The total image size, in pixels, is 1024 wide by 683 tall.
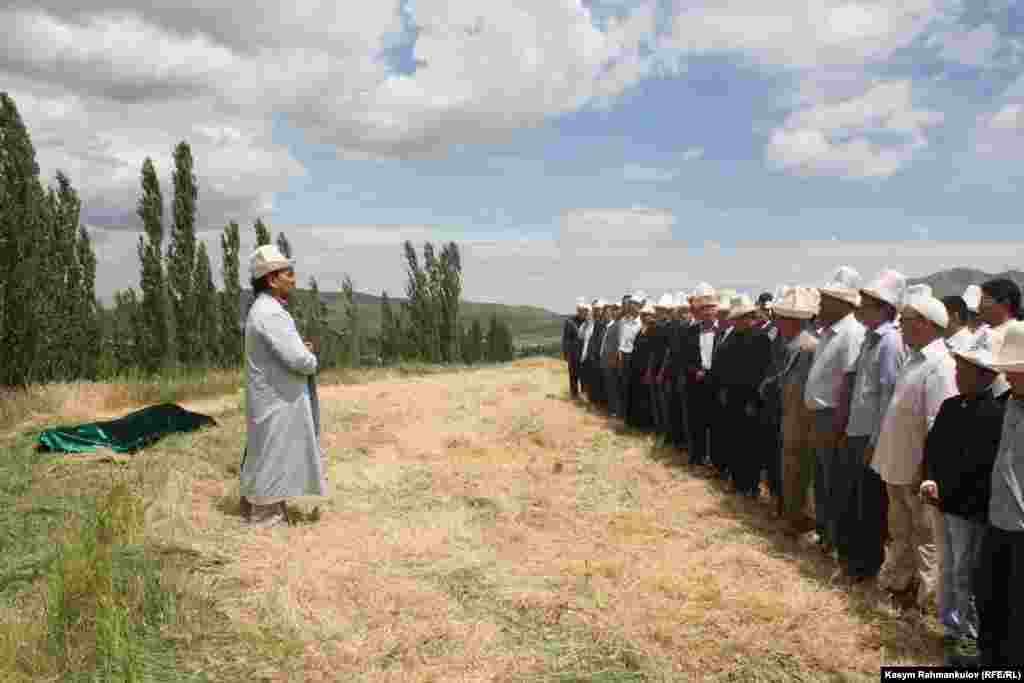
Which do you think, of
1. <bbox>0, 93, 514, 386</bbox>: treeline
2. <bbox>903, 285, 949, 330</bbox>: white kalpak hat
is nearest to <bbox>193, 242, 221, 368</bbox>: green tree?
<bbox>0, 93, 514, 386</bbox>: treeline

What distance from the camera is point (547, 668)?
10.6 ft

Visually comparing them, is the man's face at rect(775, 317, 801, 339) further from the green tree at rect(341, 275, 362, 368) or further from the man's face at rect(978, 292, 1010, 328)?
the green tree at rect(341, 275, 362, 368)

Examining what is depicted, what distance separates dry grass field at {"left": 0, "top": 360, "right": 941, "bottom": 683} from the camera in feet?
10.8

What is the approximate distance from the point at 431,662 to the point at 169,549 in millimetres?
2030

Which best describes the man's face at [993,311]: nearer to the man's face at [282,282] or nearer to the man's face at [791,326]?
the man's face at [791,326]

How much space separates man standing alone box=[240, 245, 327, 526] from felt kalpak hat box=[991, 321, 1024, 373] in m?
4.02

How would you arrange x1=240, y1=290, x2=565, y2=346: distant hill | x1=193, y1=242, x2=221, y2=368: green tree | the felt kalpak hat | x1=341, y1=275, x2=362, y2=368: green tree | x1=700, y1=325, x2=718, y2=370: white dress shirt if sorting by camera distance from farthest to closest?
x1=240, y1=290, x2=565, y2=346: distant hill, x1=341, y1=275, x2=362, y2=368: green tree, x1=193, y1=242, x2=221, y2=368: green tree, x1=700, y1=325, x2=718, y2=370: white dress shirt, the felt kalpak hat

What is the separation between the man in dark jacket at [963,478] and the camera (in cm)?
337

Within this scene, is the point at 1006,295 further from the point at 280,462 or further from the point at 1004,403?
the point at 280,462

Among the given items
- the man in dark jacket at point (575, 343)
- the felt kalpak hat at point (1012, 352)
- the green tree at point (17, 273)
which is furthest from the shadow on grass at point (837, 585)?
the green tree at point (17, 273)

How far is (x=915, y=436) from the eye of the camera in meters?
3.90

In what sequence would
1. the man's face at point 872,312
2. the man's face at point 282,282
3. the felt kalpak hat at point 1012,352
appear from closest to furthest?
1. the felt kalpak hat at point 1012,352
2. the man's face at point 872,312
3. the man's face at point 282,282

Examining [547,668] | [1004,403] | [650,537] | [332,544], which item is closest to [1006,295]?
[1004,403]

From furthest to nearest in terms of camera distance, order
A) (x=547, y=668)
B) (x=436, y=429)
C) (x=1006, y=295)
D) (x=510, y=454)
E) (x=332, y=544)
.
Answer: (x=436, y=429) → (x=510, y=454) → (x=332, y=544) → (x=1006, y=295) → (x=547, y=668)
